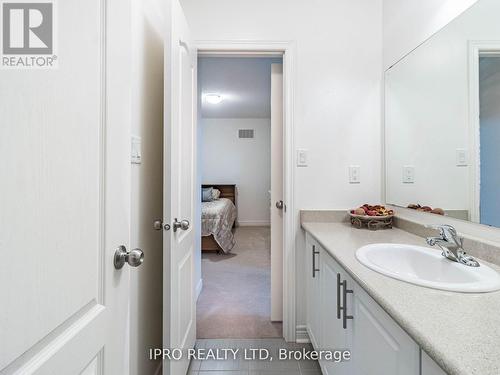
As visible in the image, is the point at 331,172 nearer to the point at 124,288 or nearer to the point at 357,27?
the point at 357,27

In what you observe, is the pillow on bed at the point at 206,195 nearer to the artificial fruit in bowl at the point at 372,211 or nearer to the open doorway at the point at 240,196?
the open doorway at the point at 240,196

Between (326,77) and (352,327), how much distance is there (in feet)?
5.23

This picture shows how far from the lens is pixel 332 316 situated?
50.4 inches

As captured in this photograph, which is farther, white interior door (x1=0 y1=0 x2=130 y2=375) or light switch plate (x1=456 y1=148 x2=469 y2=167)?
light switch plate (x1=456 y1=148 x2=469 y2=167)

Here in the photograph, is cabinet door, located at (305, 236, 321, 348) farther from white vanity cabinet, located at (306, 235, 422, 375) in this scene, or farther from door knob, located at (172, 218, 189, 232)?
door knob, located at (172, 218, 189, 232)

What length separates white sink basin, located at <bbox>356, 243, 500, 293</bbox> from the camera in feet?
2.61

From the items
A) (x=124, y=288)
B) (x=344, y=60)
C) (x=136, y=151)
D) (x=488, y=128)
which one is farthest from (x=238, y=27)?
(x=124, y=288)

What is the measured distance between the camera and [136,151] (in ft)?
3.83

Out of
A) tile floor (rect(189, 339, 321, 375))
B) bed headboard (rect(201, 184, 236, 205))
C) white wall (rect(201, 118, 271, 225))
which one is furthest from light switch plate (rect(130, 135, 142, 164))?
white wall (rect(201, 118, 271, 225))

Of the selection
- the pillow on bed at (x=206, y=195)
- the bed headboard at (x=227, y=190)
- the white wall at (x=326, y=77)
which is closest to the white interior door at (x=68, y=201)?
the white wall at (x=326, y=77)

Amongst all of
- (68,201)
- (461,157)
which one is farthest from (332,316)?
(68,201)

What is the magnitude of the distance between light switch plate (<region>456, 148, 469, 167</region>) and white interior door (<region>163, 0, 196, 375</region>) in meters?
1.35

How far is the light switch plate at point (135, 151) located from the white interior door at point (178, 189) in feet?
0.41

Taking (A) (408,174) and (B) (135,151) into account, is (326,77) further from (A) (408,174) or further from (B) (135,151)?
(B) (135,151)
